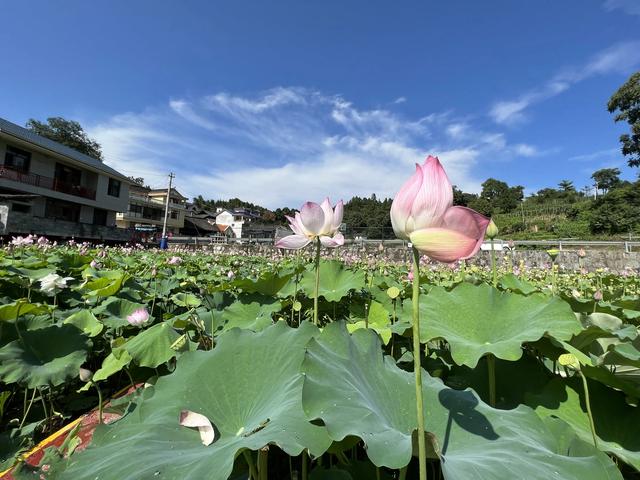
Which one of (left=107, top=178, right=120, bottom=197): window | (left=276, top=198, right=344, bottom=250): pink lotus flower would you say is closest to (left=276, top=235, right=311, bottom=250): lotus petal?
(left=276, top=198, right=344, bottom=250): pink lotus flower

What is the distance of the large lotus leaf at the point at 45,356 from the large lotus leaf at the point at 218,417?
612 mm

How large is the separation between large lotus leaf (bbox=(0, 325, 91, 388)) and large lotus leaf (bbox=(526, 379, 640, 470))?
147 cm

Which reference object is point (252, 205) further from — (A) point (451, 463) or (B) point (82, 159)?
(A) point (451, 463)

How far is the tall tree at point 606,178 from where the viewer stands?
136 ft

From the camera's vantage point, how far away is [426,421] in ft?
2.18

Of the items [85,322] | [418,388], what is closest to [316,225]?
[418,388]

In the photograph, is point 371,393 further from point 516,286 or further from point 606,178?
point 606,178

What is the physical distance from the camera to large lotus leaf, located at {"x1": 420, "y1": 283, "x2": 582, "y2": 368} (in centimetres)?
86

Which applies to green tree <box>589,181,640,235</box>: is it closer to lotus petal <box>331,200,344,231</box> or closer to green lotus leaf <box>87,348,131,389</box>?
lotus petal <box>331,200,344,231</box>

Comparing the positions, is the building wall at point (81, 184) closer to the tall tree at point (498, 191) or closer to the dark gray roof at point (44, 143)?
the dark gray roof at point (44, 143)

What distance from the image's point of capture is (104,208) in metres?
24.5

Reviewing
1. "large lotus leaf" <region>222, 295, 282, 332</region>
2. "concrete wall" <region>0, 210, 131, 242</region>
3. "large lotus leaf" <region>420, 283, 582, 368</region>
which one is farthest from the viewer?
"concrete wall" <region>0, 210, 131, 242</region>

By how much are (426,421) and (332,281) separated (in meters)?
1.54

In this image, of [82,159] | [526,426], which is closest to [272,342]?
[526,426]
